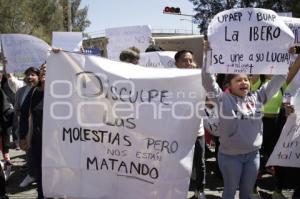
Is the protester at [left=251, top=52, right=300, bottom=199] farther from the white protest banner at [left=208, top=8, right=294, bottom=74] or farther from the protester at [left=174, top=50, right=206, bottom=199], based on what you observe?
the white protest banner at [left=208, top=8, right=294, bottom=74]

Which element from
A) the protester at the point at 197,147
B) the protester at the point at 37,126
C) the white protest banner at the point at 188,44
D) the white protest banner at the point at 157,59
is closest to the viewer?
the protester at the point at 37,126

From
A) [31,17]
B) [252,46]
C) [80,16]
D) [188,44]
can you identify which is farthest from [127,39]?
[80,16]

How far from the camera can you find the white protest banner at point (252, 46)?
475 cm

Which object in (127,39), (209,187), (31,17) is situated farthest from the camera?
(31,17)

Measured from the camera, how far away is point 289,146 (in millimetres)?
5570

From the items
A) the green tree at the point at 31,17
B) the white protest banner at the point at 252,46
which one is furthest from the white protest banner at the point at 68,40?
the green tree at the point at 31,17

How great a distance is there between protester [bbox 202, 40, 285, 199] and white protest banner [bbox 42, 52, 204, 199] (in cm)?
25

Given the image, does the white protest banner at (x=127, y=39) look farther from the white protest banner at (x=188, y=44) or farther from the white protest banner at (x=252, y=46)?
the white protest banner at (x=252, y=46)

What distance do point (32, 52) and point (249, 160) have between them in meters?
4.57

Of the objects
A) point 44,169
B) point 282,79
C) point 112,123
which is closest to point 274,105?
point 282,79

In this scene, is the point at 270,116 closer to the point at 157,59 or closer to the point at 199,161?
the point at 199,161

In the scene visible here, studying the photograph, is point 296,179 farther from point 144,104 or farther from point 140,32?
point 140,32

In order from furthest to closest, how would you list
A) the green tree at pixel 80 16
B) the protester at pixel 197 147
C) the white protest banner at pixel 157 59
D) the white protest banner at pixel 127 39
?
the green tree at pixel 80 16 → the white protest banner at pixel 127 39 → the white protest banner at pixel 157 59 → the protester at pixel 197 147

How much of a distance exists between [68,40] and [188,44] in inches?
96.0
